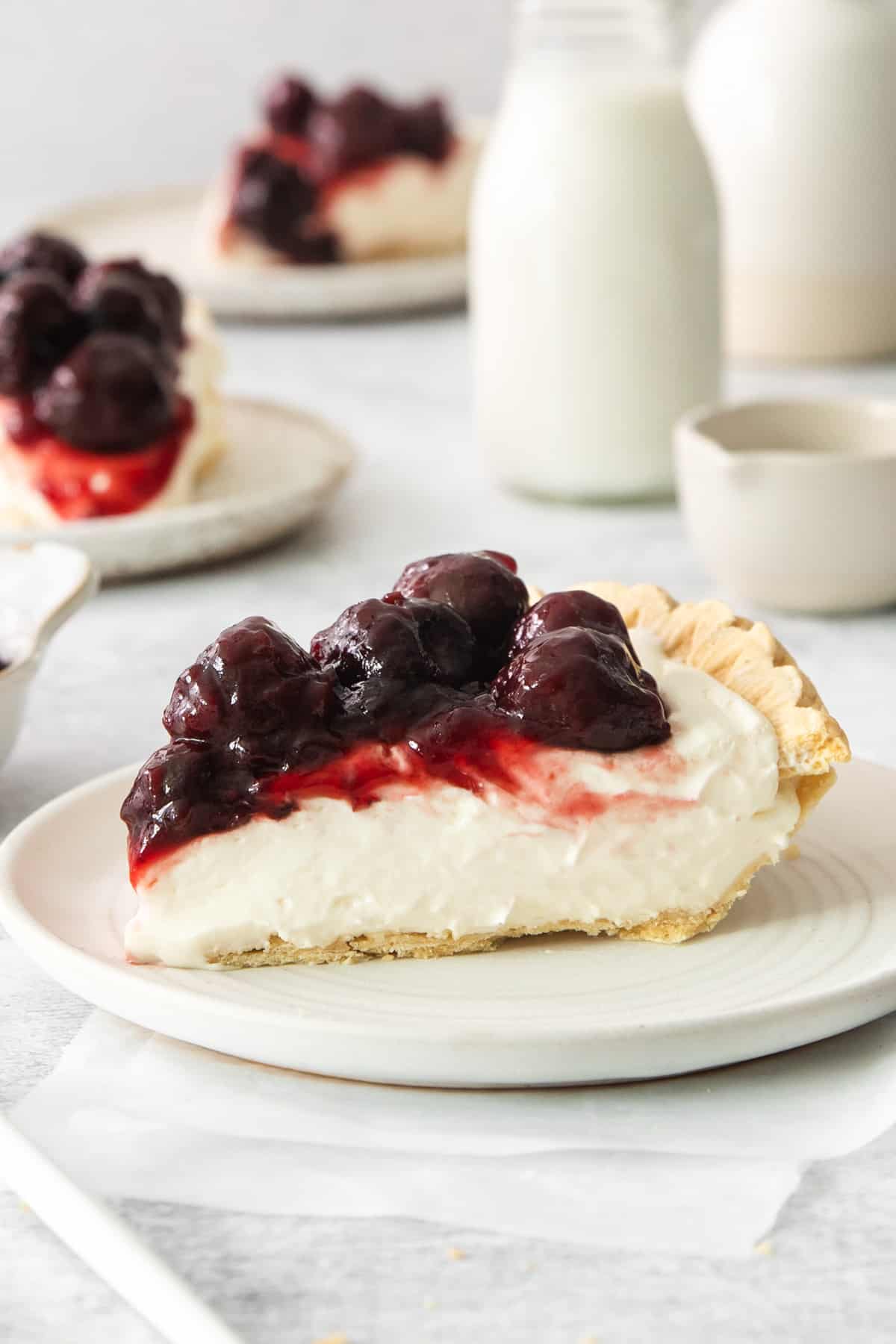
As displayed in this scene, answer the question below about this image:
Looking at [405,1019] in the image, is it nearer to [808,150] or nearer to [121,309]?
[121,309]

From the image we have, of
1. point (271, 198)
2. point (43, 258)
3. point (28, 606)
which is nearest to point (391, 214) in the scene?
point (271, 198)

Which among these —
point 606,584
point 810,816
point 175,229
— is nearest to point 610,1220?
point 810,816

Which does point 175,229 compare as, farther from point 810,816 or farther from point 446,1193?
point 446,1193

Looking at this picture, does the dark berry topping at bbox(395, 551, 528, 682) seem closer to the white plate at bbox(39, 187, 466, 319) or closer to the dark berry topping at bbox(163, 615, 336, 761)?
the dark berry topping at bbox(163, 615, 336, 761)

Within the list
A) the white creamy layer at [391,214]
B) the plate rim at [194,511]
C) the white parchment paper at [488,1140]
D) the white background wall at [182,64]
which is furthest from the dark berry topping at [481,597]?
the white background wall at [182,64]

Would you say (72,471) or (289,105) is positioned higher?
(289,105)

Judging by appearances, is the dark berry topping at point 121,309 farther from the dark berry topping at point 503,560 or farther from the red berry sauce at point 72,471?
the dark berry topping at point 503,560

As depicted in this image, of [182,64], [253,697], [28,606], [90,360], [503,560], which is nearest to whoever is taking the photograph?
[253,697]
